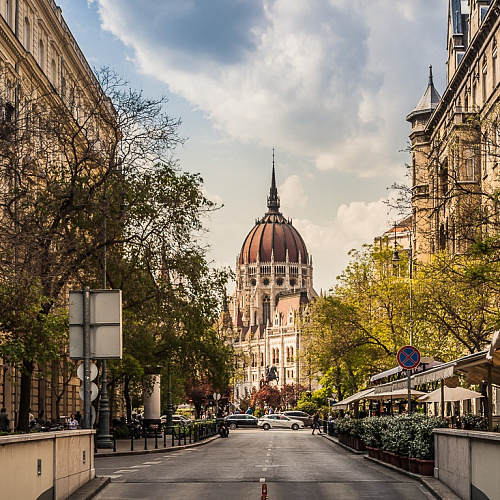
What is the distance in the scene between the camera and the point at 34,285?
2694 cm

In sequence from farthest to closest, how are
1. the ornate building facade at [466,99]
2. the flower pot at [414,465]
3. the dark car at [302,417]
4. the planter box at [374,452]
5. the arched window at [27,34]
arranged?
the dark car at [302,417] < the arched window at [27,34] < the ornate building facade at [466,99] < the planter box at [374,452] < the flower pot at [414,465]

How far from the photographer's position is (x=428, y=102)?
8112 centimetres

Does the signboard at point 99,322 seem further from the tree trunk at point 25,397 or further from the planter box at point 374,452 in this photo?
the planter box at point 374,452

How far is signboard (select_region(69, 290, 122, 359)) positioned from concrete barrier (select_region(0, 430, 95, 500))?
156cm

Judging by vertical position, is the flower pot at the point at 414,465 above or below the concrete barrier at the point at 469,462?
below

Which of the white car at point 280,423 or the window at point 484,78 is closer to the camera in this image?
the window at point 484,78

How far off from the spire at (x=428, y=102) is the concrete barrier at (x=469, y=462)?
62.1 m

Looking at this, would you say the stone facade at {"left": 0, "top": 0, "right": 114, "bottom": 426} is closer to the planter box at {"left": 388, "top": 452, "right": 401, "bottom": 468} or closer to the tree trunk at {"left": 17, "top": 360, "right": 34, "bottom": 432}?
the tree trunk at {"left": 17, "top": 360, "right": 34, "bottom": 432}

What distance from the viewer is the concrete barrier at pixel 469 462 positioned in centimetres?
1374

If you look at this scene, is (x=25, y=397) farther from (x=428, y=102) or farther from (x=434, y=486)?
(x=428, y=102)

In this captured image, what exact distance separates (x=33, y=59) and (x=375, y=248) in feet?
73.3

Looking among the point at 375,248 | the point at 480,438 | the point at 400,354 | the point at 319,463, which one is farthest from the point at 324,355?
the point at 480,438

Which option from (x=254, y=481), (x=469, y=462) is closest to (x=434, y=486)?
(x=469, y=462)

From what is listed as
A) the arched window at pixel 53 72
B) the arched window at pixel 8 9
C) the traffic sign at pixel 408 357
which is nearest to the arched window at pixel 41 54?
the arched window at pixel 53 72
